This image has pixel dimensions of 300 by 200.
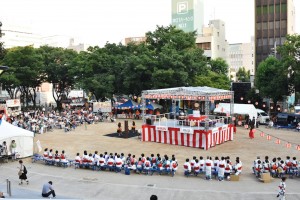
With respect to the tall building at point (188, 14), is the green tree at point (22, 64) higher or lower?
lower

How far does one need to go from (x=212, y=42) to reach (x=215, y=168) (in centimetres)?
6684

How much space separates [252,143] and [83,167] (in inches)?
556

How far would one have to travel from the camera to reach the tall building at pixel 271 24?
221 ft

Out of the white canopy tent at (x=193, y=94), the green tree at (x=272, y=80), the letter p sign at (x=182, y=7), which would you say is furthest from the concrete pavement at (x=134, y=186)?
the letter p sign at (x=182, y=7)

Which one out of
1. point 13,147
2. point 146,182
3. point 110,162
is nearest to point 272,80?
point 110,162

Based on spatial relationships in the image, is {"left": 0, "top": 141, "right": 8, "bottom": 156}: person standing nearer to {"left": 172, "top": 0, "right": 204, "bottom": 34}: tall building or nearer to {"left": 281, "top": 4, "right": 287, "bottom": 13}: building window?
{"left": 281, "top": 4, "right": 287, "bottom": 13}: building window

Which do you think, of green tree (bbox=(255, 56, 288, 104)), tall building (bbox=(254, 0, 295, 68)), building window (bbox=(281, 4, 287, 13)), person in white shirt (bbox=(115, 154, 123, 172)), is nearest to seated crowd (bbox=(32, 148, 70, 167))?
person in white shirt (bbox=(115, 154, 123, 172))

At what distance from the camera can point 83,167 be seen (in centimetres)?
2005

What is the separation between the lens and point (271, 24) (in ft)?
225

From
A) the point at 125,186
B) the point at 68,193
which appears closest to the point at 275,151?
the point at 125,186

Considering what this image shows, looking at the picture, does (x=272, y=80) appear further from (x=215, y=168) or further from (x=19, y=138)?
(x=19, y=138)

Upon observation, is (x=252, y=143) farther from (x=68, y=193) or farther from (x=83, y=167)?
(x=68, y=193)

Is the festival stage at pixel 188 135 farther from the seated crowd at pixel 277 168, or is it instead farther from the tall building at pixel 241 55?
the tall building at pixel 241 55

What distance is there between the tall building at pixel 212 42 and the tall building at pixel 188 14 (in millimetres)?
5358
